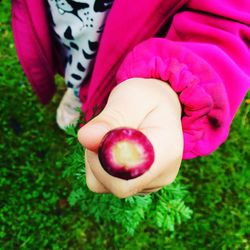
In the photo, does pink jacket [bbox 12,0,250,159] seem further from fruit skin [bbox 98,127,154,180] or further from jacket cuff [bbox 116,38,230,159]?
fruit skin [bbox 98,127,154,180]

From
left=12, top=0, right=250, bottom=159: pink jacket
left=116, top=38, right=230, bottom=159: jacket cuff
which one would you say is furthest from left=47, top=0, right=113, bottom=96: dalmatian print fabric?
left=116, top=38, right=230, bottom=159: jacket cuff

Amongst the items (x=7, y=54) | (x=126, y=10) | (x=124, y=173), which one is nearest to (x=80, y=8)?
(x=126, y=10)

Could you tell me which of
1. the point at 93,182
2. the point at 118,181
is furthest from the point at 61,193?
the point at 118,181

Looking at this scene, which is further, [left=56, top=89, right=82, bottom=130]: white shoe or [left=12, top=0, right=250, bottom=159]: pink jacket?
[left=56, top=89, right=82, bottom=130]: white shoe

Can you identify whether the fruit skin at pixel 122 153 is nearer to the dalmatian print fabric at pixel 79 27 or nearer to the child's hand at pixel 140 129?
the child's hand at pixel 140 129

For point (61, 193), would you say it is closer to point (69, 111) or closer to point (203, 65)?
point (69, 111)

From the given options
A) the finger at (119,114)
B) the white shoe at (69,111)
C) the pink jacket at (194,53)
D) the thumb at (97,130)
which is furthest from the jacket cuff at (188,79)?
the white shoe at (69,111)

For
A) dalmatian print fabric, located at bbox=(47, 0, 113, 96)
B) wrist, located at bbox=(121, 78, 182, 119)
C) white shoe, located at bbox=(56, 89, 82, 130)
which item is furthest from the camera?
white shoe, located at bbox=(56, 89, 82, 130)
